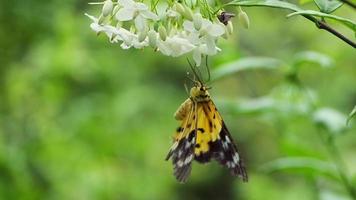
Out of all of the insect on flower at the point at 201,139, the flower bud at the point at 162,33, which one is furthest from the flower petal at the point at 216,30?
the insect on flower at the point at 201,139

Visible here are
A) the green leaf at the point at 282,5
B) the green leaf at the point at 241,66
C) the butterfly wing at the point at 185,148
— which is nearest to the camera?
the green leaf at the point at 282,5

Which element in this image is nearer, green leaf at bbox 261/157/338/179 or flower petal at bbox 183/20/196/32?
flower petal at bbox 183/20/196/32

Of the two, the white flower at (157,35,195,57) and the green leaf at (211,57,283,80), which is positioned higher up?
the green leaf at (211,57,283,80)

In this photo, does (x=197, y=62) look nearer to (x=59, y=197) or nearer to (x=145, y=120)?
(x=59, y=197)

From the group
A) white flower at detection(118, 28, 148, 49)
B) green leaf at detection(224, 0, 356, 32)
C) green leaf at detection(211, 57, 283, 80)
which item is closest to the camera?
green leaf at detection(224, 0, 356, 32)

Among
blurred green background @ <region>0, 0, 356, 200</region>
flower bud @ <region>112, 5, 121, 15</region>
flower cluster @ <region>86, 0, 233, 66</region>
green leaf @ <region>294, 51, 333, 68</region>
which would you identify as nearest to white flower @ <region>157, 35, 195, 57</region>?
flower cluster @ <region>86, 0, 233, 66</region>

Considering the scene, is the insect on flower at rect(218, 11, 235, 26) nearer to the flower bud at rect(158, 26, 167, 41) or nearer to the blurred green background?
the flower bud at rect(158, 26, 167, 41)

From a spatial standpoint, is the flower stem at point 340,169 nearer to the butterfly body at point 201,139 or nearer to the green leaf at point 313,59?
the green leaf at point 313,59
